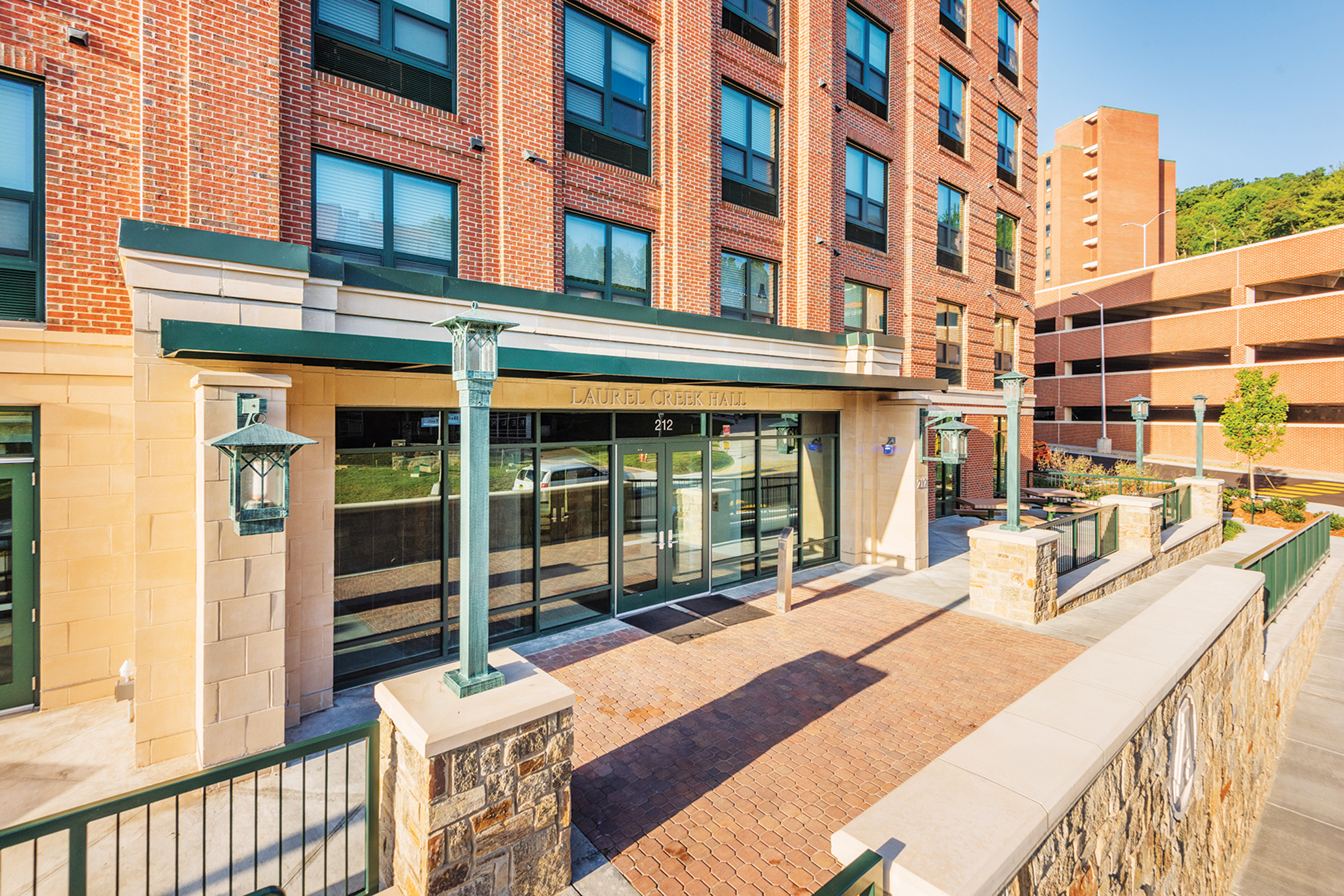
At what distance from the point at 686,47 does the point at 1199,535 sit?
17.3 metres

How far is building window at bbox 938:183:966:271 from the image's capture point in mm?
18391

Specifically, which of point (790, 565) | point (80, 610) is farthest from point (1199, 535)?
A: point (80, 610)

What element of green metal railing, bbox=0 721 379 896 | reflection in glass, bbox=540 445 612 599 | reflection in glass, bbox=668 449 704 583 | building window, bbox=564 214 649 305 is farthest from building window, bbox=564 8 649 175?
green metal railing, bbox=0 721 379 896

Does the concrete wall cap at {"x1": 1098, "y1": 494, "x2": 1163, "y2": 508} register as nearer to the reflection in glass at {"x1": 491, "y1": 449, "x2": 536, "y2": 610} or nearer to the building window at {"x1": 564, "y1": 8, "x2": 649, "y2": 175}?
the building window at {"x1": 564, "y1": 8, "x2": 649, "y2": 175}

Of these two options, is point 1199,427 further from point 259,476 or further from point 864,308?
point 259,476

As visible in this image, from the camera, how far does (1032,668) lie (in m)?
7.69

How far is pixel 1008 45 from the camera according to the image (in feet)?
70.4

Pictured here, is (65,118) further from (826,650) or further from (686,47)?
(826,650)

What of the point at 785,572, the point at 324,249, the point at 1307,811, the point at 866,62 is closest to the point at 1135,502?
the point at 1307,811

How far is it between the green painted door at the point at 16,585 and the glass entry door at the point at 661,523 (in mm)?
6843

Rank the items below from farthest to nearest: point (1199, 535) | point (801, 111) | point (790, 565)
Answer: point (1199, 535) → point (801, 111) → point (790, 565)

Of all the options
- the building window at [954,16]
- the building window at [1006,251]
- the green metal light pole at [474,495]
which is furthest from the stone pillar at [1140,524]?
the building window at [954,16]

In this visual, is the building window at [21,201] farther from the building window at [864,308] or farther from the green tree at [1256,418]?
the green tree at [1256,418]

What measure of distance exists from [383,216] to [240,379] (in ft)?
12.3
